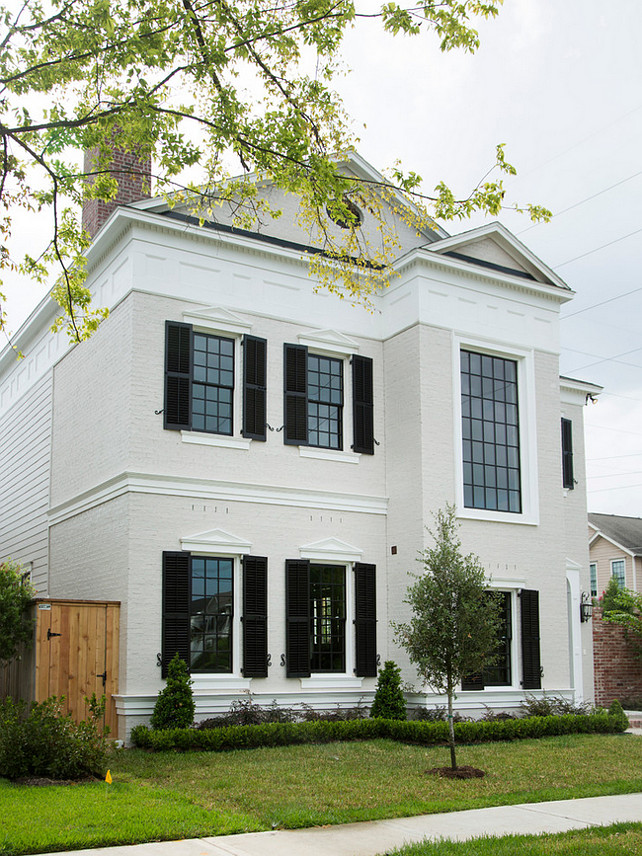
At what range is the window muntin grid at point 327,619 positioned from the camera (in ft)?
56.4

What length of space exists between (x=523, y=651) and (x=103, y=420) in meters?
9.42

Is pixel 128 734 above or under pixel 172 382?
under

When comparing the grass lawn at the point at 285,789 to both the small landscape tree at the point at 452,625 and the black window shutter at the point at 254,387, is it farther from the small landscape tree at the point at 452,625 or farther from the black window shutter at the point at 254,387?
the black window shutter at the point at 254,387

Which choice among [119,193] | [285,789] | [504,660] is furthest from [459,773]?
[119,193]

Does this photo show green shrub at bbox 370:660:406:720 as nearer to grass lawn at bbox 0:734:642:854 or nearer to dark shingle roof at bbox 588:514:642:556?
grass lawn at bbox 0:734:642:854

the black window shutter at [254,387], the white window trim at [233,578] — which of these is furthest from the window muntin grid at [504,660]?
the black window shutter at [254,387]

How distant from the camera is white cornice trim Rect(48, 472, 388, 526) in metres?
15.8

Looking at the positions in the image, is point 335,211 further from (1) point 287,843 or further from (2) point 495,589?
(2) point 495,589

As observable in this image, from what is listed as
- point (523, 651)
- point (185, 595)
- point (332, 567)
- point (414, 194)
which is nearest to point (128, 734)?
point (185, 595)

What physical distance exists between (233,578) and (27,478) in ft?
26.0

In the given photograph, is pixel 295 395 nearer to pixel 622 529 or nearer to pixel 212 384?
pixel 212 384

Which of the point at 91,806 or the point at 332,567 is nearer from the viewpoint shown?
the point at 91,806

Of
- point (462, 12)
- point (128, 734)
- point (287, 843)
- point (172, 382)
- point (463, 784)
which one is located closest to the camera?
point (287, 843)

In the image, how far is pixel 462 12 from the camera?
10.0 meters
